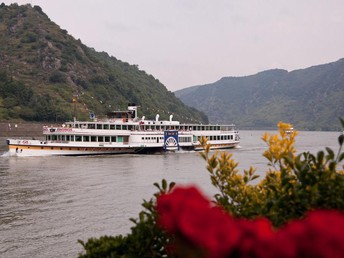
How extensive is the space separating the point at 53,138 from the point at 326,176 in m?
58.5

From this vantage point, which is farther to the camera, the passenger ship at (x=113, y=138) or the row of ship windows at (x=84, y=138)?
the row of ship windows at (x=84, y=138)

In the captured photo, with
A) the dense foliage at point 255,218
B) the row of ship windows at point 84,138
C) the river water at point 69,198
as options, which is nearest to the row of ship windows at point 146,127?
the row of ship windows at point 84,138

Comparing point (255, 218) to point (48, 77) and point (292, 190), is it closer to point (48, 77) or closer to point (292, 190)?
point (292, 190)

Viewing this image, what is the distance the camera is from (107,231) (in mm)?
19062

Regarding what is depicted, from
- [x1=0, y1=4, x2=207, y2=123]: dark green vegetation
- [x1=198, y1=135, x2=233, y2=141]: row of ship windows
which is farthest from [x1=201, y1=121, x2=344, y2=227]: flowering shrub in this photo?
[x1=0, y1=4, x2=207, y2=123]: dark green vegetation

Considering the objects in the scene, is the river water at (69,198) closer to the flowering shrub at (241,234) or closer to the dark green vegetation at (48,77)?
the flowering shrub at (241,234)

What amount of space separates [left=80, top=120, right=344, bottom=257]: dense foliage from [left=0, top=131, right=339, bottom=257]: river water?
7.10 metres

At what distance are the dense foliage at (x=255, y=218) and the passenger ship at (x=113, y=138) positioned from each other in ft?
172

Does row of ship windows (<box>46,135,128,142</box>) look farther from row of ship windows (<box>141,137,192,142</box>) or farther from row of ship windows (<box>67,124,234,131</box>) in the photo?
row of ship windows (<box>141,137,192,142</box>)

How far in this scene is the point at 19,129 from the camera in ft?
338

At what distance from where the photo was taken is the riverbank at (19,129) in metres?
101

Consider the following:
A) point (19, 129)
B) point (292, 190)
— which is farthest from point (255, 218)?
point (19, 129)

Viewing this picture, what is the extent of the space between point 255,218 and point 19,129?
10615 cm

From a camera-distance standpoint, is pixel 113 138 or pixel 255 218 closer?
pixel 255 218
